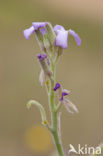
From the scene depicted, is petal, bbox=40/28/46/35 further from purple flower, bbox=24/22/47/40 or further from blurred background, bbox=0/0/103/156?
blurred background, bbox=0/0/103/156

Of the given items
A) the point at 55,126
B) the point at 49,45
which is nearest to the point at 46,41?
the point at 49,45

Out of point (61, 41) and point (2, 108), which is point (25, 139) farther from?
point (61, 41)

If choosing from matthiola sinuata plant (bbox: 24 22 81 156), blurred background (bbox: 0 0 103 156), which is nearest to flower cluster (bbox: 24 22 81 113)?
matthiola sinuata plant (bbox: 24 22 81 156)

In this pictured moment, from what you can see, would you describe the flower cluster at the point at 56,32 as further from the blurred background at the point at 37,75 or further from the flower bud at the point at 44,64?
the blurred background at the point at 37,75

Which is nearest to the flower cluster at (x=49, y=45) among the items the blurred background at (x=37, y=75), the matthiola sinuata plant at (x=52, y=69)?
the matthiola sinuata plant at (x=52, y=69)

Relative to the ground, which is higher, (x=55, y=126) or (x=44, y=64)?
(x=44, y=64)

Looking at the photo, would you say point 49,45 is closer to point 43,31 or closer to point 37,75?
point 43,31
